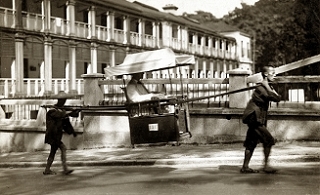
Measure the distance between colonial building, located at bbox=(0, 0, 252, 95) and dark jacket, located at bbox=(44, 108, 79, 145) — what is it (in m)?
7.54

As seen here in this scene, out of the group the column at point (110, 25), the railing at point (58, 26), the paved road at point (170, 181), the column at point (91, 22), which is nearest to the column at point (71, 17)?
the railing at point (58, 26)

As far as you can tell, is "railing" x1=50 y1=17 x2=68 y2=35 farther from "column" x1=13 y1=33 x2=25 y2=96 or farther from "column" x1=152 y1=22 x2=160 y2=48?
"column" x1=152 y1=22 x2=160 y2=48

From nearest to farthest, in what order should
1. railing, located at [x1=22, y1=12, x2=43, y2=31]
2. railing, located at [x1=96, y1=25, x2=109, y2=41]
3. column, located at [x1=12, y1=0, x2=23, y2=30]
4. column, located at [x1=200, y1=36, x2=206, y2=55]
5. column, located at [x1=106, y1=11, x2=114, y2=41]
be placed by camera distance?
column, located at [x1=12, y1=0, x2=23, y2=30], railing, located at [x1=22, y1=12, x2=43, y2=31], railing, located at [x1=96, y1=25, x2=109, y2=41], column, located at [x1=106, y1=11, x2=114, y2=41], column, located at [x1=200, y1=36, x2=206, y2=55]

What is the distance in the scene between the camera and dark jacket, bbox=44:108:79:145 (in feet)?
31.0

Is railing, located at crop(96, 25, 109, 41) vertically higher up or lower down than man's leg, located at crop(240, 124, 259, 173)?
higher up

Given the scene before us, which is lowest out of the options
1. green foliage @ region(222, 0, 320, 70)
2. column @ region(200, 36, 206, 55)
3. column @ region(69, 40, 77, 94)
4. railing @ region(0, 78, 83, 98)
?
railing @ region(0, 78, 83, 98)

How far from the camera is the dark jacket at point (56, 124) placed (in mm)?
9453

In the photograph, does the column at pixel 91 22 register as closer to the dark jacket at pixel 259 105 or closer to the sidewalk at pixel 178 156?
the sidewalk at pixel 178 156

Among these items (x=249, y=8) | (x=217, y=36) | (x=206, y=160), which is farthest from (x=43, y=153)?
(x=249, y=8)

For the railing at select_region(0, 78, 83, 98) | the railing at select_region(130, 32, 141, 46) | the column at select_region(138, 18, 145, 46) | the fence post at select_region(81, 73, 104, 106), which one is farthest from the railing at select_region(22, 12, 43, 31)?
the fence post at select_region(81, 73, 104, 106)

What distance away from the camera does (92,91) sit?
547 inches

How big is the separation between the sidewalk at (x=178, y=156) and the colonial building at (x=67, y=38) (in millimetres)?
4752

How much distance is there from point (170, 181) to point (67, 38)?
70.2 feet

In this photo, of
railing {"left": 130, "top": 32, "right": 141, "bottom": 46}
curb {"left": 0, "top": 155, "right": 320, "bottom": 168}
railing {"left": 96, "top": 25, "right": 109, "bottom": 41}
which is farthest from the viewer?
railing {"left": 130, "top": 32, "right": 141, "bottom": 46}
